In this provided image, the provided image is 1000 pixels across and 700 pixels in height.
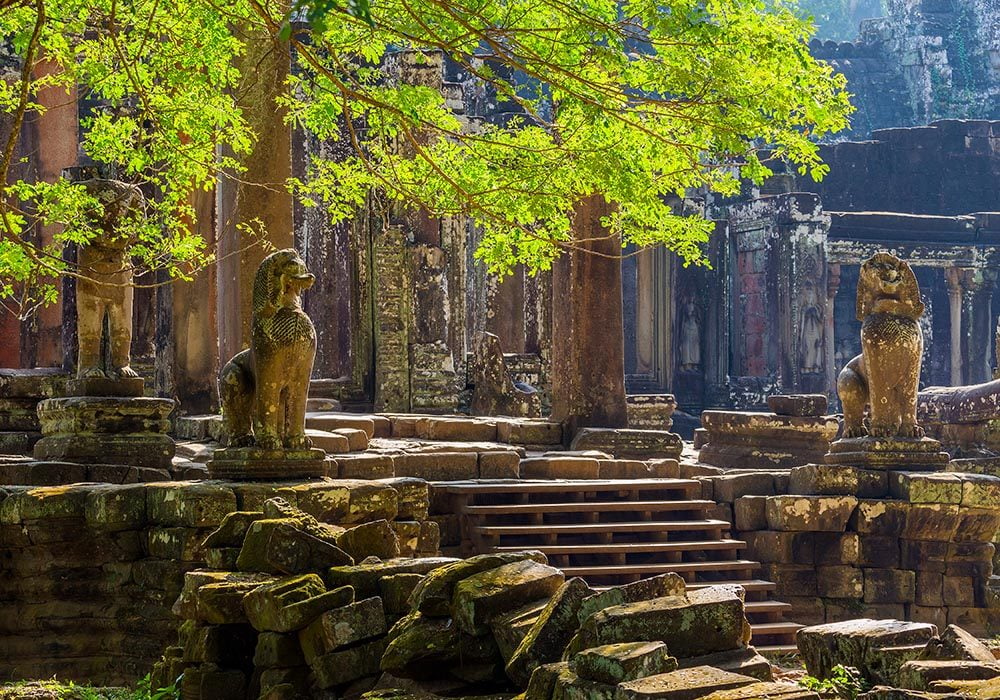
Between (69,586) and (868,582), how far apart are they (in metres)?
6.60

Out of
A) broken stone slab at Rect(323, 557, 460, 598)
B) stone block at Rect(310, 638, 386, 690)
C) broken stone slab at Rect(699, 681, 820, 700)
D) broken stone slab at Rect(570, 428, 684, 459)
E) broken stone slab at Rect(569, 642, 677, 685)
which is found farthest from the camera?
broken stone slab at Rect(570, 428, 684, 459)

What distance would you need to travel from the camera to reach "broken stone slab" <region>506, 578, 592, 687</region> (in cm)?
494

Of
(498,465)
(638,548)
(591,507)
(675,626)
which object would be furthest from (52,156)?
(675,626)

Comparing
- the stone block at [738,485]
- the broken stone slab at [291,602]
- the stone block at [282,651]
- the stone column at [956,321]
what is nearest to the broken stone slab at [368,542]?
the broken stone slab at [291,602]

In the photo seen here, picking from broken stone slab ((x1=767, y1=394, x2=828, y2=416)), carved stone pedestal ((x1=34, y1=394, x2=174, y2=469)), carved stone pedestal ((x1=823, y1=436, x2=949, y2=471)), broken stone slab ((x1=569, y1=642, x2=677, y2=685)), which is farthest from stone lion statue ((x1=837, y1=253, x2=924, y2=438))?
broken stone slab ((x1=569, y1=642, x2=677, y2=685))

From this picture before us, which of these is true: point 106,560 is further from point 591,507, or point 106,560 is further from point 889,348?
point 889,348

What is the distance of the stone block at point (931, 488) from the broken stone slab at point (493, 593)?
767 cm

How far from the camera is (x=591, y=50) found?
853 centimetres

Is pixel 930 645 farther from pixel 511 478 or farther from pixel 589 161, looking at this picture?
pixel 511 478

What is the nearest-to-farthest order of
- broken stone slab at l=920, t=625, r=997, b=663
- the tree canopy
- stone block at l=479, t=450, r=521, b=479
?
broken stone slab at l=920, t=625, r=997, b=663 → the tree canopy → stone block at l=479, t=450, r=521, b=479

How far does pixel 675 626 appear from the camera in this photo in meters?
4.73

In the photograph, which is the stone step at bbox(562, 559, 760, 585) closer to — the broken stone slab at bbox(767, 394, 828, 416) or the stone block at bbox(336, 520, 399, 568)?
the broken stone slab at bbox(767, 394, 828, 416)

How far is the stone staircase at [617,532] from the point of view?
1140cm

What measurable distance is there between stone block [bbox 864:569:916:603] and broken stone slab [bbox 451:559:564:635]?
7.71m
